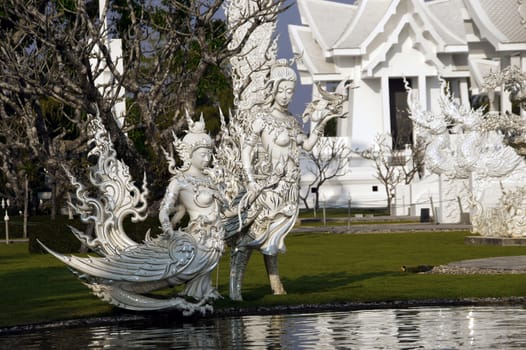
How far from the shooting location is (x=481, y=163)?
30.1 meters

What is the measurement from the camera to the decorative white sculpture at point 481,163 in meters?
25.3

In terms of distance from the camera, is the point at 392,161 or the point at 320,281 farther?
the point at 392,161

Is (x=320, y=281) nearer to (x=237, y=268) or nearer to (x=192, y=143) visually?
(x=237, y=268)

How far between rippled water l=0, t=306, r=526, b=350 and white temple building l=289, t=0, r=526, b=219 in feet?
154

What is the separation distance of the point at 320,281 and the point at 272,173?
10.6 ft

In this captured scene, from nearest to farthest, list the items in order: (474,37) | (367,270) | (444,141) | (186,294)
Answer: (186,294)
(367,270)
(444,141)
(474,37)

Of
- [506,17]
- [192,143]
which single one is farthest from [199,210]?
[506,17]

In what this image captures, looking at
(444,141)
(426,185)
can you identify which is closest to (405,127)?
(426,185)

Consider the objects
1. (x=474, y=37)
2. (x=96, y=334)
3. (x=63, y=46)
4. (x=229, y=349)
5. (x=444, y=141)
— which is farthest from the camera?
(x=474, y=37)

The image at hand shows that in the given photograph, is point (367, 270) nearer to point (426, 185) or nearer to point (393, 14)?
point (426, 185)

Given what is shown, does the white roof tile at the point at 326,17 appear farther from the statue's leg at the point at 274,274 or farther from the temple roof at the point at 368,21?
the statue's leg at the point at 274,274

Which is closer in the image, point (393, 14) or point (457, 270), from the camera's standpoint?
point (457, 270)

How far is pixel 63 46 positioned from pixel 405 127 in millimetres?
52085

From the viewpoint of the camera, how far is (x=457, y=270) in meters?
17.9
